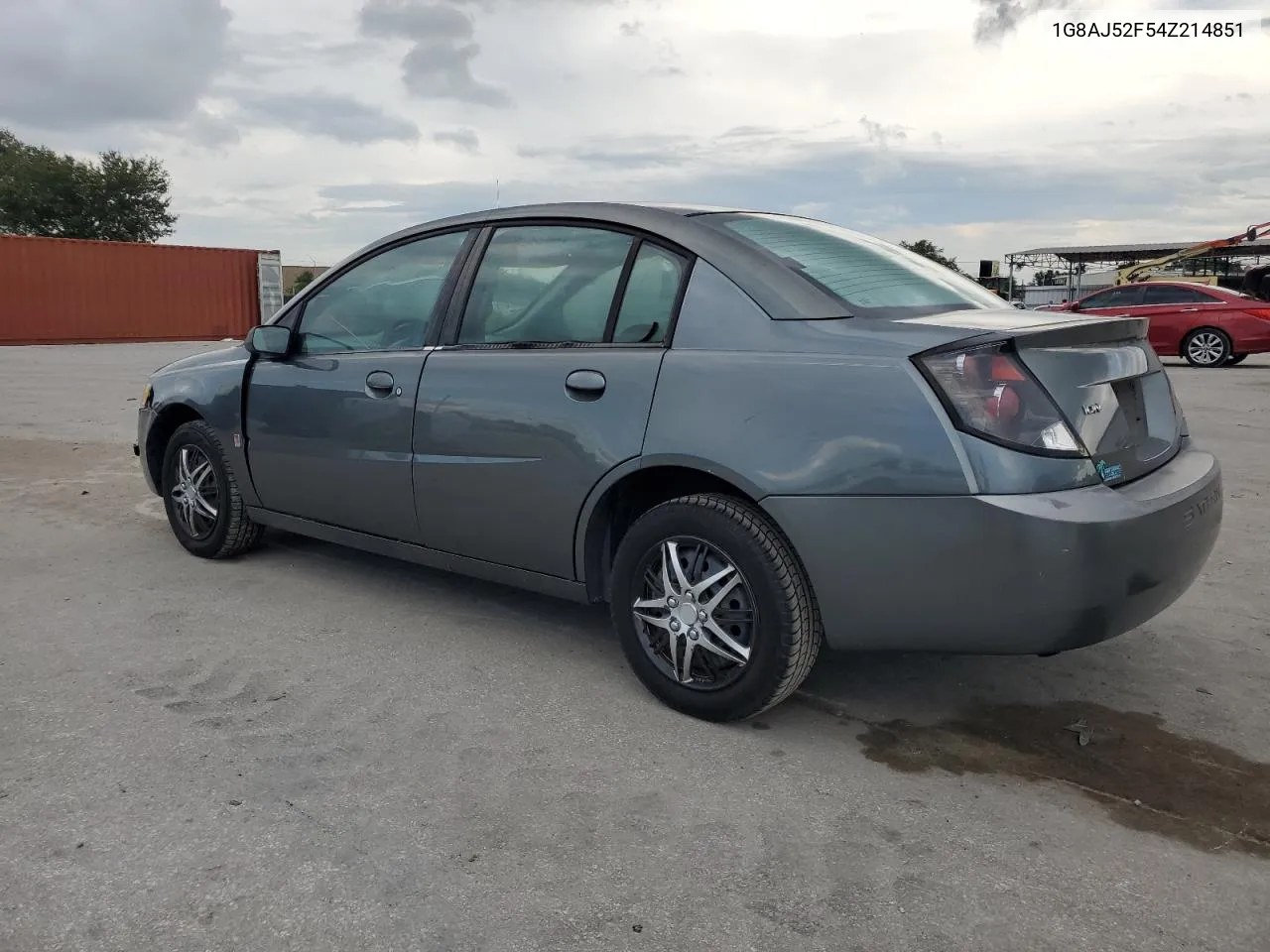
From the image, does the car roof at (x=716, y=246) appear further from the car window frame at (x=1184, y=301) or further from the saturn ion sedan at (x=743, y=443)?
the car window frame at (x=1184, y=301)

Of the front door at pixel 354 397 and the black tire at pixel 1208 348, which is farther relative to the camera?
the black tire at pixel 1208 348

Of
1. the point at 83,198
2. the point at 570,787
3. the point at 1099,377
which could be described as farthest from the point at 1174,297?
the point at 83,198

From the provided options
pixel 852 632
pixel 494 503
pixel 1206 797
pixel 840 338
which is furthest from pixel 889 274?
pixel 1206 797

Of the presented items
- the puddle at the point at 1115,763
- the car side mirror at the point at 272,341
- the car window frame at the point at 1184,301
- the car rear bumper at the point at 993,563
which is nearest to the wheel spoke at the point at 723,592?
the car rear bumper at the point at 993,563

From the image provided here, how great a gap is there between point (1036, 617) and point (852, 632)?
18.8 inches

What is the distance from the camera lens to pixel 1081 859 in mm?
2436

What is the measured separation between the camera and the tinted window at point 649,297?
3297 mm

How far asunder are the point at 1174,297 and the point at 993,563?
15.9m

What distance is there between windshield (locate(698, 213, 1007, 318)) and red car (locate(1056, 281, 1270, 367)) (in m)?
13.3

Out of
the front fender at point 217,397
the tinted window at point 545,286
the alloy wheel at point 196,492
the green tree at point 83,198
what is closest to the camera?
the tinted window at point 545,286

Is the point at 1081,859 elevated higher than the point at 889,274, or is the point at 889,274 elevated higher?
the point at 889,274

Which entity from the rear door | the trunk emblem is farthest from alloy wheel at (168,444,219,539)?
the trunk emblem

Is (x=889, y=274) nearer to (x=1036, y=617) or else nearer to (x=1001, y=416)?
(x=1001, y=416)

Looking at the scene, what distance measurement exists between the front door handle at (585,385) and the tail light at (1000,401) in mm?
1019
